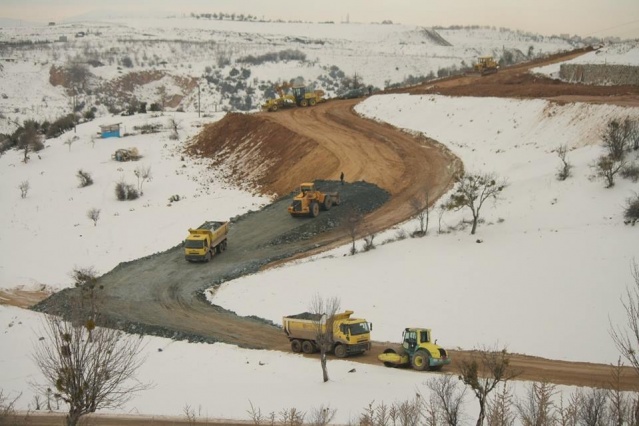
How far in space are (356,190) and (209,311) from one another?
16.3m

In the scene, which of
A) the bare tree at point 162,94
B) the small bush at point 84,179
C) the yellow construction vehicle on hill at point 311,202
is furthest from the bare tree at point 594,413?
the bare tree at point 162,94

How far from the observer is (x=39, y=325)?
28.6 metres

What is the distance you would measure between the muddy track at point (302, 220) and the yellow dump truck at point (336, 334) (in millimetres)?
564

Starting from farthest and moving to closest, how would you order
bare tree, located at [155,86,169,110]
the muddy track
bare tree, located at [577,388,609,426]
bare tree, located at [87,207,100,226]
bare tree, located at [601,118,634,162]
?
bare tree, located at [155,86,169,110], bare tree, located at [87,207,100,226], bare tree, located at [601,118,634,162], the muddy track, bare tree, located at [577,388,609,426]

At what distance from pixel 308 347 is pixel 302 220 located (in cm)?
1606

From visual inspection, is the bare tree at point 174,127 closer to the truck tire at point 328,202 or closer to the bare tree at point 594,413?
the truck tire at point 328,202

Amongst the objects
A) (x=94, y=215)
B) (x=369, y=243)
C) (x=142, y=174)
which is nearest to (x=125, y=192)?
(x=142, y=174)

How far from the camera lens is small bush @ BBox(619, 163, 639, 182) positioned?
3334cm

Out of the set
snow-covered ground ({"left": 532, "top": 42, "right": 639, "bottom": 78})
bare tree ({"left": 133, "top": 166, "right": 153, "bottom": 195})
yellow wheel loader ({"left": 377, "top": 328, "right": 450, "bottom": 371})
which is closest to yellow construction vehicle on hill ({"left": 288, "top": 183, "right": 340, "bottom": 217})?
bare tree ({"left": 133, "top": 166, "right": 153, "bottom": 195})

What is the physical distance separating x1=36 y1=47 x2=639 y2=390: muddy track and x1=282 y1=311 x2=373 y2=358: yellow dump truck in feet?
1.85

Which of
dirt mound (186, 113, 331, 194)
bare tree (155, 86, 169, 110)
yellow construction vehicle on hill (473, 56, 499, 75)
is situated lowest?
dirt mound (186, 113, 331, 194)

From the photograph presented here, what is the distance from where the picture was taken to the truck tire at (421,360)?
863 inches

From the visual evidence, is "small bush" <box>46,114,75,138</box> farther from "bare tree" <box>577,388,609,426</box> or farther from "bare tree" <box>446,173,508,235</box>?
"bare tree" <box>577,388,609,426</box>

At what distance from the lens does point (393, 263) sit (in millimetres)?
32406
